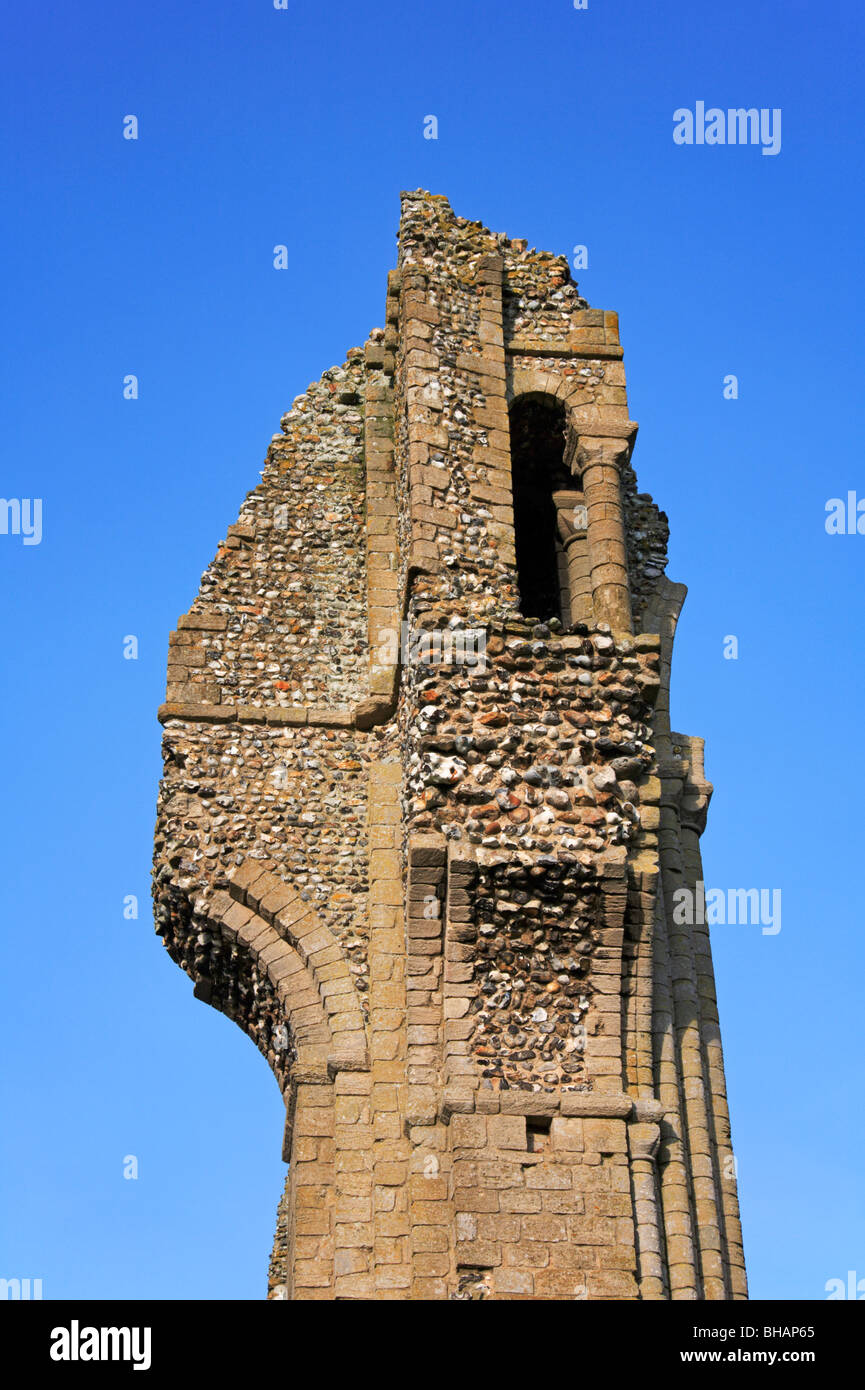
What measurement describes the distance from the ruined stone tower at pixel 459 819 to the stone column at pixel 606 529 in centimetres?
3

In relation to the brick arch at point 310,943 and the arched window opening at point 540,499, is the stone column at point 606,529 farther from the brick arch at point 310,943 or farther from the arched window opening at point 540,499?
the brick arch at point 310,943

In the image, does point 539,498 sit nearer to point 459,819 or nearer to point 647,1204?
point 459,819

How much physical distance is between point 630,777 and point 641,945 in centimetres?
132

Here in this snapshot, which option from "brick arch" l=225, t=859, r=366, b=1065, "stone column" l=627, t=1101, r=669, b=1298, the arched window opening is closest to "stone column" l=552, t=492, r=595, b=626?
the arched window opening

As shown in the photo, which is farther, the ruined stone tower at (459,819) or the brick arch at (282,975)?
the brick arch at (282,975)

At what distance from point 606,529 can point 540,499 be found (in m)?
2.31

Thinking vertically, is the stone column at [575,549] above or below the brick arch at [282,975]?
above

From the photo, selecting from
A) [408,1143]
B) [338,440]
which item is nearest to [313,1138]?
[408,1143]

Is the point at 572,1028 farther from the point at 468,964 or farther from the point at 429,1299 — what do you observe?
the point at 429,1299

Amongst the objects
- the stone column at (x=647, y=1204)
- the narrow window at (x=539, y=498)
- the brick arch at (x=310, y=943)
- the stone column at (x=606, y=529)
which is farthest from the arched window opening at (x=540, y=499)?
the stone column at (x=647, y=1204)

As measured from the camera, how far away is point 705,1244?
15477mm

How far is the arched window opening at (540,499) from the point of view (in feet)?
61.8

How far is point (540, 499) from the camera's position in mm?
20188

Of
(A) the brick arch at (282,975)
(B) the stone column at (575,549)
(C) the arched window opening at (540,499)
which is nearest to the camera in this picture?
(A) the brick arch at (282,975)
